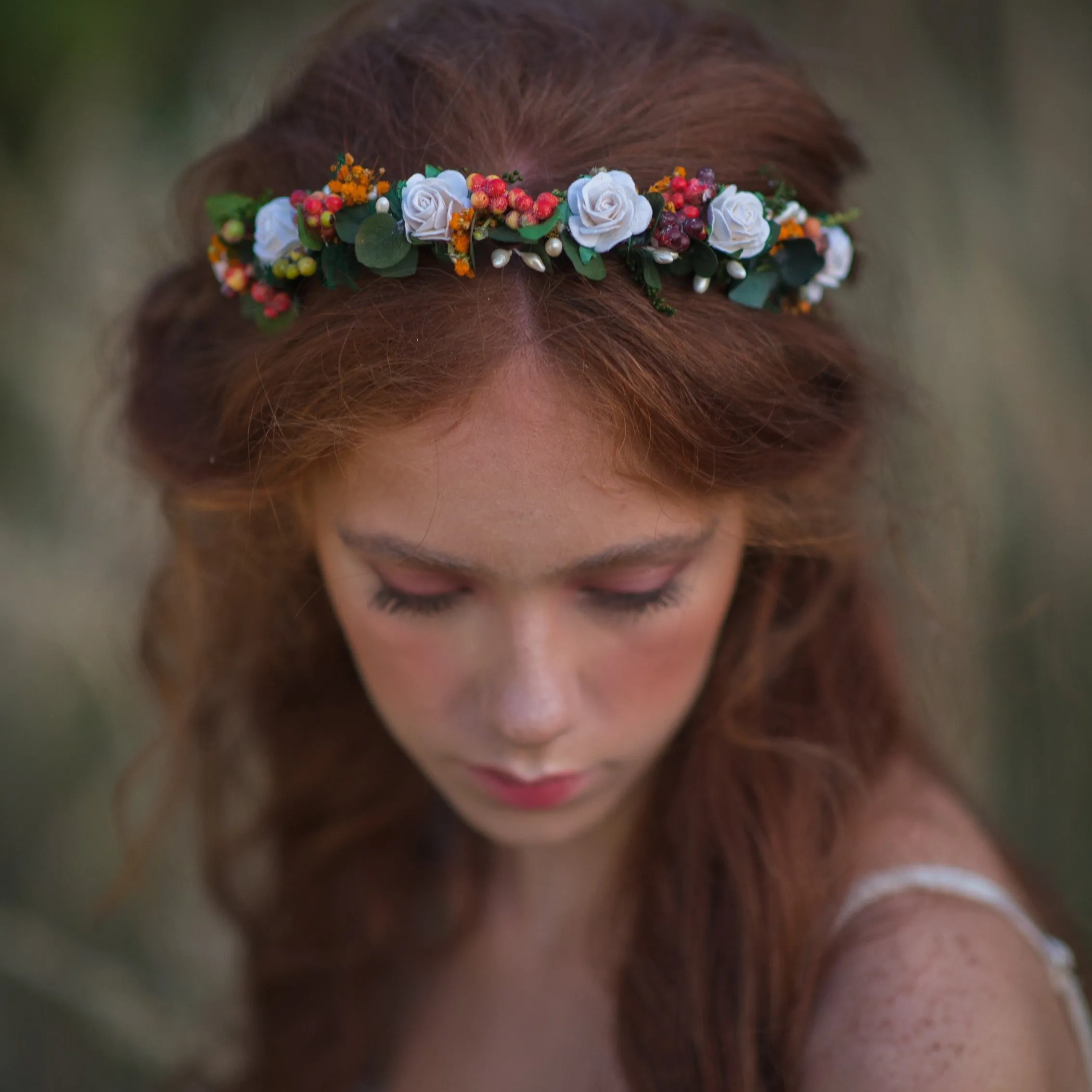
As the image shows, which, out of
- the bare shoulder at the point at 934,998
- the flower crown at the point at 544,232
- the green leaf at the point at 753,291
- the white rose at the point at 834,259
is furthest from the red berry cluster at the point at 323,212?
the bare shoulder at the point at 934,998

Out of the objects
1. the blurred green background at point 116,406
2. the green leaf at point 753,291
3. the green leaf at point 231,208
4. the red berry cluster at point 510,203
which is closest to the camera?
the red berry cluster at point 510,203

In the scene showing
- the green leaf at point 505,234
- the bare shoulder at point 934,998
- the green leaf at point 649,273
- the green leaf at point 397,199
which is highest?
the green leaf at point 397,199

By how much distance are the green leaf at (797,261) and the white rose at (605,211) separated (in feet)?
0.64

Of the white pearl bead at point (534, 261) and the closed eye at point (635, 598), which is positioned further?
the closed eye at point (635, 598)

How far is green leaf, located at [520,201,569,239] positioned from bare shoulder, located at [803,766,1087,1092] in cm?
81

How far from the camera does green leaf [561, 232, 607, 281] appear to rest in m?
0.98

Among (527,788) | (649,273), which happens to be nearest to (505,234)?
(649,273)

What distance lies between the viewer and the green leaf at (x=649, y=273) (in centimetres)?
101

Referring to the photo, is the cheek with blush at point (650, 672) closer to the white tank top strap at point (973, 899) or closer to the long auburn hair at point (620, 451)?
the long auburn hair at point (620, 451)

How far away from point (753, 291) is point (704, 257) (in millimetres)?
73

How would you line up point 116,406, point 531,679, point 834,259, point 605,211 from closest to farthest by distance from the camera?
1. point 605,211
2. point 531,679
3. point 834,259
4. point 116,406

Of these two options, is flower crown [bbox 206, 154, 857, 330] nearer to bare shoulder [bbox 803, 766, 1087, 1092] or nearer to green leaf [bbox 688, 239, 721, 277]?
green leaf [bbox 688, 239, 721, 277]

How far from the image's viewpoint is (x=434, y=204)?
97 cm

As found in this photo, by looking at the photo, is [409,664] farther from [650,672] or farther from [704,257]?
[704,257]
